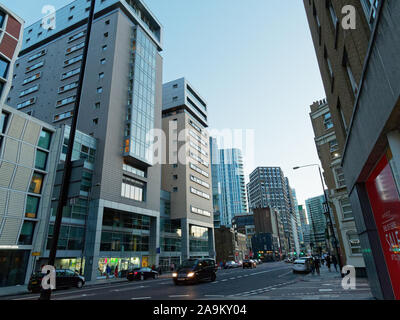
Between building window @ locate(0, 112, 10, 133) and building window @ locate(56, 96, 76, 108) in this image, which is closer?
building window @ locate(0, 112, 10, 133)

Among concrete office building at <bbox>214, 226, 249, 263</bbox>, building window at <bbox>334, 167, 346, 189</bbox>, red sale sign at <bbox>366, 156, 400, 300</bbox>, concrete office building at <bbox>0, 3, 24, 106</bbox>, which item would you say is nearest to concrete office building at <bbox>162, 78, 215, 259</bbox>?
concrete office building at <bbox>214, 226, 249, 263</bbox>

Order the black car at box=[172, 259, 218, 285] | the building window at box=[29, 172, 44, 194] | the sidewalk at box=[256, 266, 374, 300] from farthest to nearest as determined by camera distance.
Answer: the building window at box=[29, 172, 44, 194], the black car at box=[172, 259, 218, 285], the sidewalk at box=[256, 266, 374, 300]

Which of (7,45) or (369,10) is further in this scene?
(7,45)

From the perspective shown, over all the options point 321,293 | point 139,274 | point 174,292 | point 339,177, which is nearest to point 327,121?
point 339,177

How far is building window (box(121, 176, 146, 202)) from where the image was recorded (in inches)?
1715

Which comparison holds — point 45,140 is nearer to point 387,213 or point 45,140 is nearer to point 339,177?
point 339,177

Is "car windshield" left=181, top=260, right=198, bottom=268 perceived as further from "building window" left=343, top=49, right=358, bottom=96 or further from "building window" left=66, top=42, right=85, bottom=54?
"building window" left=66, top=42, right=85, bottom=54

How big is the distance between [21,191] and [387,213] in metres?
35.4

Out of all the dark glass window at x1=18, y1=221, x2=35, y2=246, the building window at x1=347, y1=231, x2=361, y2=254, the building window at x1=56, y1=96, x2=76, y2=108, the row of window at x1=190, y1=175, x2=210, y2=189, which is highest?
the building window at x1=56, y1=96, x2=76, y2=108

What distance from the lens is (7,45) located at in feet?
98.6

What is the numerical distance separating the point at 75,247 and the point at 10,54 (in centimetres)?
2570

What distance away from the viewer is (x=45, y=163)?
34188 millimetres

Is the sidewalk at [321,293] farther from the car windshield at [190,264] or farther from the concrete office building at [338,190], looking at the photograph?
the concrete office building at [338,190]
